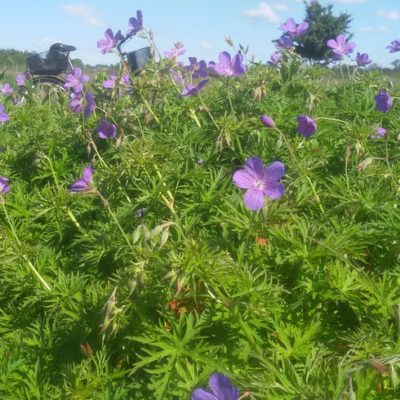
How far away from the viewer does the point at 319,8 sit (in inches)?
1775

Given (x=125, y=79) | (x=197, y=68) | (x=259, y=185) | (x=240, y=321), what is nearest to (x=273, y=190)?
(x=259, y=185)

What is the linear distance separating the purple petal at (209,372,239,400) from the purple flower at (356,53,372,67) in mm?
4024

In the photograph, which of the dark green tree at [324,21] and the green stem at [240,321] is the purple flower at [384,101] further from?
the dark green tree at [324,21]

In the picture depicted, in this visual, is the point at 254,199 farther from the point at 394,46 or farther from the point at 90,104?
the point at 394,46

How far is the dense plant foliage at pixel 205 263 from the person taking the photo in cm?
198

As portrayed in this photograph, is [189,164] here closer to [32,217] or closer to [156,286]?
[32,217]

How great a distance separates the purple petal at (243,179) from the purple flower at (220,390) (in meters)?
0.97

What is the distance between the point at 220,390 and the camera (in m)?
1.25

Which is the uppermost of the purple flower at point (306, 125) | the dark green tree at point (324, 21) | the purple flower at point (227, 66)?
the purple flower at point (227, 66)

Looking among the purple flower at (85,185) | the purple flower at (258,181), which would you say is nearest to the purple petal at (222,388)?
the purple flower at (258,181)

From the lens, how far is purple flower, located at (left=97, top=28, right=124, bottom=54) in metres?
3.64

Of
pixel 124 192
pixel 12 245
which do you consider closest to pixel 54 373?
pixel 12 245

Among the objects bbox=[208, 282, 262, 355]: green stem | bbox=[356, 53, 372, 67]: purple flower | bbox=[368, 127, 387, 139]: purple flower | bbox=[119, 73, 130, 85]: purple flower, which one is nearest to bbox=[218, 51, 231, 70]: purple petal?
bbox=[119, 73, 130, 85]: purple flower

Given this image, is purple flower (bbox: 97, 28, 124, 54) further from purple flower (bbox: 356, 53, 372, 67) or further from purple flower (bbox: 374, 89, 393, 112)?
purple flower (bbox: 356, 53, 372, 67)
